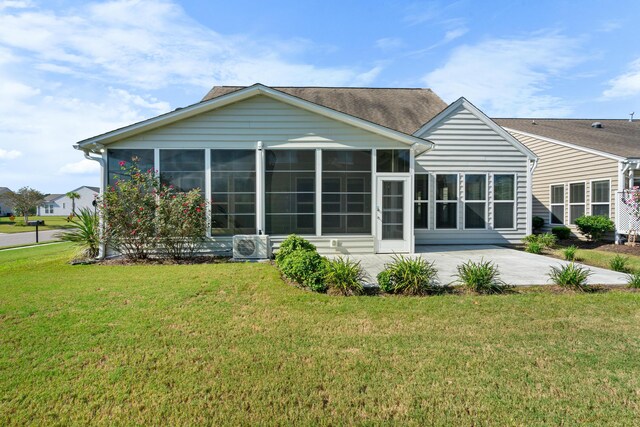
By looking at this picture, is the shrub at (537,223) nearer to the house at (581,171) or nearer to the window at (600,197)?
the house at (581,171)

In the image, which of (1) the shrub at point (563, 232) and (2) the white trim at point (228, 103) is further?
(1) the shrub at point (563, 232)

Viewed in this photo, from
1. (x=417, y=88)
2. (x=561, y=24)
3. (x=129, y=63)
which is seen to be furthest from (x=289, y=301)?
(x=417, y=88)

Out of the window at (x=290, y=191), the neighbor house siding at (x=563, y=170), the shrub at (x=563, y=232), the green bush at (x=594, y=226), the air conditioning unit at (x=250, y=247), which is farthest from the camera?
the shrub at (x=563, y=232)

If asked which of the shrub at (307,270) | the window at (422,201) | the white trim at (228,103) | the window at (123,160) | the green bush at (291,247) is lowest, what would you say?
the shrub at (307,270)

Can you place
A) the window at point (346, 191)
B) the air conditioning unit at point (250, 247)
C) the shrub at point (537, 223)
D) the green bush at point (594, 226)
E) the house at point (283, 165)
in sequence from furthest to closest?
the shrub at point (537, 223) < the green bush at point (594, 226) < the window at point (346, 191) < the house at point (283, 165) < the air conditioning unit at point (250, 247)

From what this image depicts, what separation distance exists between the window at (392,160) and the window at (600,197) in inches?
344

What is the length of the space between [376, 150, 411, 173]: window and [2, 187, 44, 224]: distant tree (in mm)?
48219

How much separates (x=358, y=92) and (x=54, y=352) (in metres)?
16.0

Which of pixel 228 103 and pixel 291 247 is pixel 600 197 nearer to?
pixel 291 247

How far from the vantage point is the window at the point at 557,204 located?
539 inches

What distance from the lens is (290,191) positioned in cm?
875

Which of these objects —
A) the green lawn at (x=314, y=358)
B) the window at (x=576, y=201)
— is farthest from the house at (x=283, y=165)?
the window at (x=576, y=201)

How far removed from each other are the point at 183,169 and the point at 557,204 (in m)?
15.1


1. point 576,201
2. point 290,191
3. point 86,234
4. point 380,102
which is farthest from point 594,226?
point 86,234
